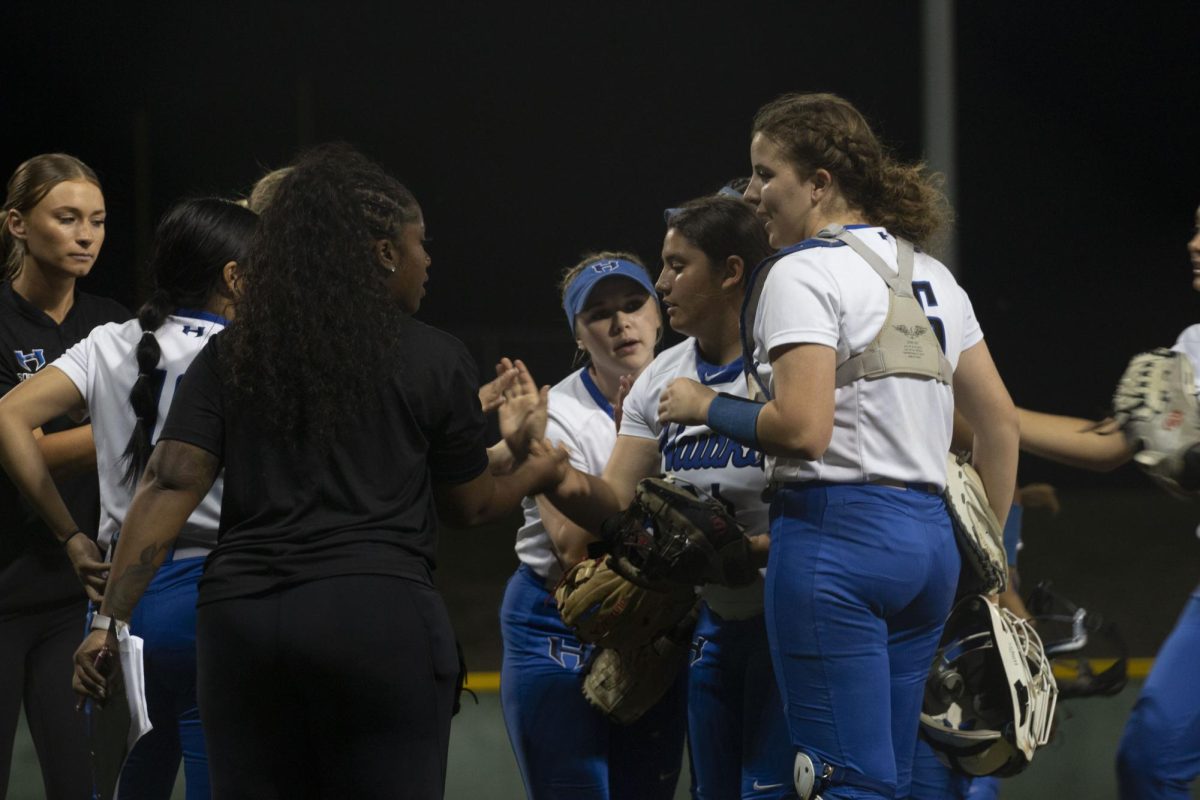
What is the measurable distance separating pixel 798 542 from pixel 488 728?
2.38m

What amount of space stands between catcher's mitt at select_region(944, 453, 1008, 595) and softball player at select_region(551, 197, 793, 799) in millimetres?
A: 422

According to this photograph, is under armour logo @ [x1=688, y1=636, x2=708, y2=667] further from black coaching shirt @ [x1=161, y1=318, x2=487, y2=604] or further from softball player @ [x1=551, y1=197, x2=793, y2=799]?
black coaching shirt @ [x1=161, y1=318, x2=487, y2=604]

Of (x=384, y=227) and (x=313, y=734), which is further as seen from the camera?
(x=384, y=227)

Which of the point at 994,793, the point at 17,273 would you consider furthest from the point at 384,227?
the point at 994,793

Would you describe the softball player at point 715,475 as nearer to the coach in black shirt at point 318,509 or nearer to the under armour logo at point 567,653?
the under armour logo at point 567,653

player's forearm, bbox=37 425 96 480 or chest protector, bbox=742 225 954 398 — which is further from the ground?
chest protector, bbox=742 225 954 398

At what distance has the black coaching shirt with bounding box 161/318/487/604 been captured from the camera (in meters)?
2.49

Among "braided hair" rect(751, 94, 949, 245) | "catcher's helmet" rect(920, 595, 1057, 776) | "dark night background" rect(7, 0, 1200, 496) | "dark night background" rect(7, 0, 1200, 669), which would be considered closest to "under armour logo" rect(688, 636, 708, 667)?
"catcher's helmet" rect(920, 595, 1057, 776)

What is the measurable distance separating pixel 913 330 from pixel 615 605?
0.93 metres

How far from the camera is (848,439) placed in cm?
277

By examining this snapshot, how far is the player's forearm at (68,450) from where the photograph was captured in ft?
11.2

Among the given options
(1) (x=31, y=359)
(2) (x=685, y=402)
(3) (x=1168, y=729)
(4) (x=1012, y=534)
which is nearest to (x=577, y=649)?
(2) (x=685, y=402)

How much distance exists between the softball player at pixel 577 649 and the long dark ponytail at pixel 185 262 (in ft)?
3.26

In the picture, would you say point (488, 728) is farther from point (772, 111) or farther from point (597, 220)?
point (597, 220)
